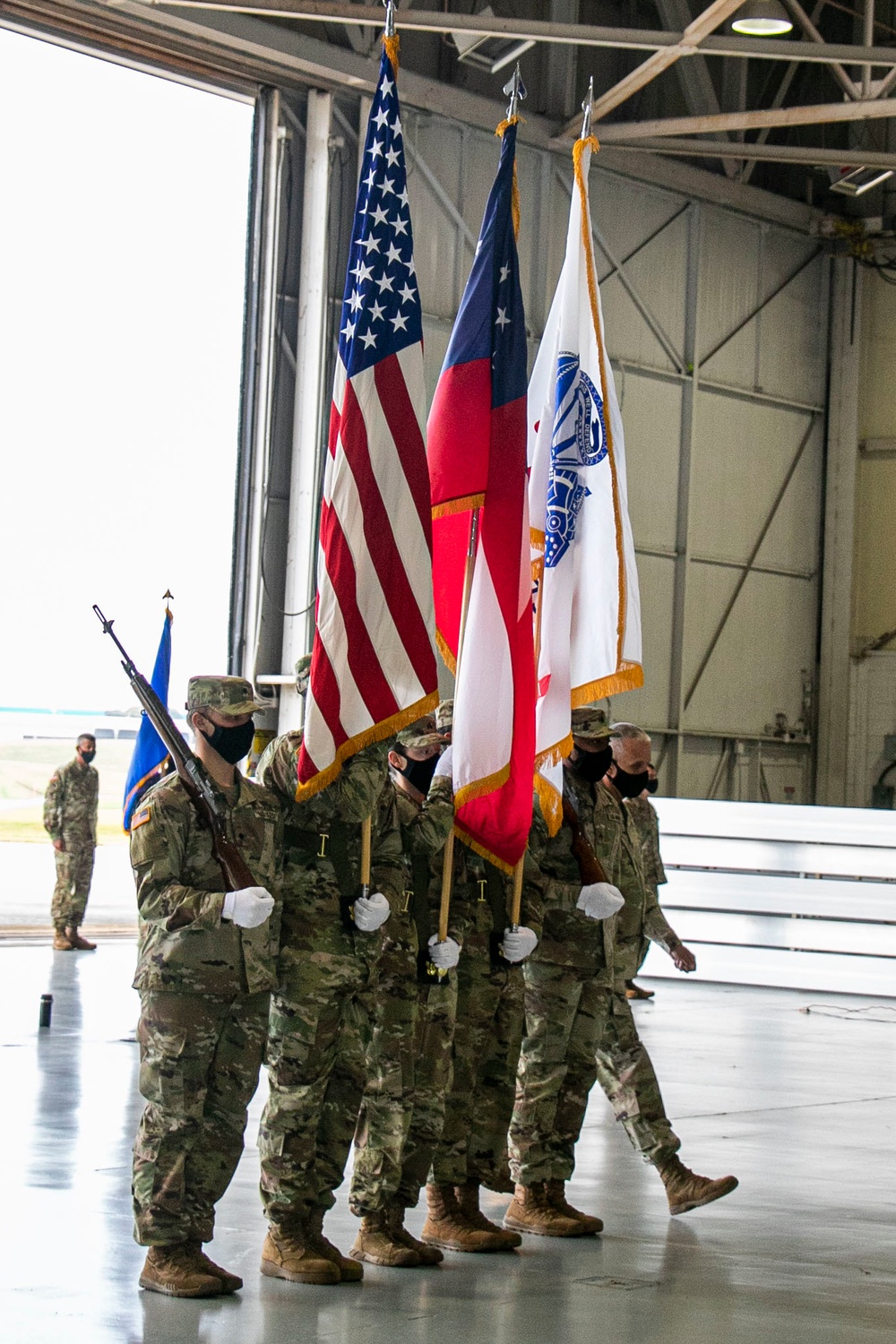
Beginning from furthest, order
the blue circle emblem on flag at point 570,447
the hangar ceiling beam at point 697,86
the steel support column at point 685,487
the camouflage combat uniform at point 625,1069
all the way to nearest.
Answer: the steel support column at point 685,487 < the hangar ceiling beam at point 697,86 < the blue circle emblem on flag at point 570,447 < the camouflage combat uniform at point 625,1069

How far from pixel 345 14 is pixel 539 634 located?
381 inches

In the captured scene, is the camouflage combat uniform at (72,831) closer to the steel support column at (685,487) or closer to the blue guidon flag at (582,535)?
the steel support column at (685,487)

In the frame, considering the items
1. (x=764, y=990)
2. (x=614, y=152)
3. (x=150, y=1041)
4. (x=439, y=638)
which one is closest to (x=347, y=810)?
(x=150, y=1041)

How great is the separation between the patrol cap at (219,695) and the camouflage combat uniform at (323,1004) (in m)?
0.31

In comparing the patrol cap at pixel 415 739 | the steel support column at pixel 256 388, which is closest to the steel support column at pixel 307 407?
the steel support column at pixel 256 388

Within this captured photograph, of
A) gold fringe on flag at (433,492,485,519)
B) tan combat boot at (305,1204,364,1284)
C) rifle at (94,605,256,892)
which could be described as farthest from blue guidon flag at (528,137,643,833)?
tan combat boot at (305,1204,364,1284)

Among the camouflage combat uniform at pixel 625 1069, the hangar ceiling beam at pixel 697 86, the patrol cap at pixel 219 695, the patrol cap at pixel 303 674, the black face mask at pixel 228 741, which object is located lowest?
the camouflage combat uniform at pixel 625 1069

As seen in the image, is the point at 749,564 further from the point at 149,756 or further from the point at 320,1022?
the point at 320,1022

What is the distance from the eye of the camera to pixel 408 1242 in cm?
542

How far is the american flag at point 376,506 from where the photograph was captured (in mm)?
5590

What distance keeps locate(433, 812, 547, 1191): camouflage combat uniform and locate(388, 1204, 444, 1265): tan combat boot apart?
0.27m

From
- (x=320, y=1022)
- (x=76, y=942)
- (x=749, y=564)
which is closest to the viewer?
(x=320, y=1022)

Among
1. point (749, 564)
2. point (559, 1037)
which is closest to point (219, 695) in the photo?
point (559, 1037)

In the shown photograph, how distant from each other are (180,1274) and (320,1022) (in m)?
0.78
